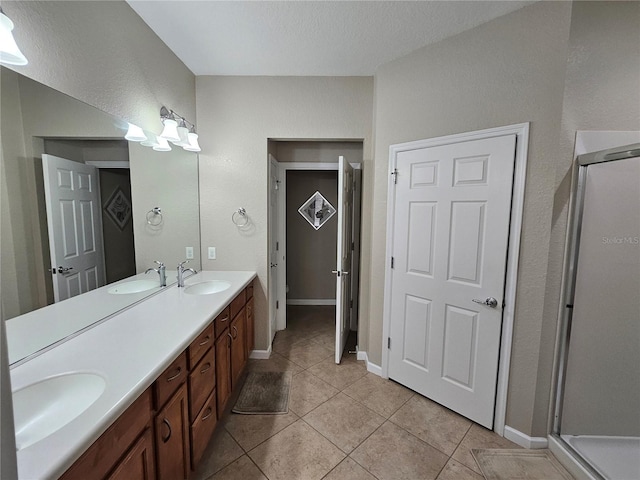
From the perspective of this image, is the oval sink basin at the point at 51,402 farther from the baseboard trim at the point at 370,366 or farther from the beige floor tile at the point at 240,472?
the baseboard trim at the point at 370,366

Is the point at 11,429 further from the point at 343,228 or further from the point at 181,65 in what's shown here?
the point at 181,65

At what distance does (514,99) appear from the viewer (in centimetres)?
173

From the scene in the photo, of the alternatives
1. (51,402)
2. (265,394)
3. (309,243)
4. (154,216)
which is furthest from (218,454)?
(309,243)

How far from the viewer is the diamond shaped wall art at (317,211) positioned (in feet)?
12.7

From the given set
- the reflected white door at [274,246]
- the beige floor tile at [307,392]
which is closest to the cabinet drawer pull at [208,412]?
the beige floor tile at [307,392]

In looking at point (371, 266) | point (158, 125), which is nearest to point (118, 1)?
point (158, 125)

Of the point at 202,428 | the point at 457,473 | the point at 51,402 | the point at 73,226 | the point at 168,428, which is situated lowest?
the point at 457,473

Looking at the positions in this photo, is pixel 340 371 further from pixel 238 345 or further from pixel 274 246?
pixel 274 246

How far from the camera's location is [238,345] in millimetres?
2223

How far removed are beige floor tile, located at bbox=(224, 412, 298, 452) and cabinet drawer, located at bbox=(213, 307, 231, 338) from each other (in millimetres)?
677

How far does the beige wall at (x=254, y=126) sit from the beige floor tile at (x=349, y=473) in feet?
5.74

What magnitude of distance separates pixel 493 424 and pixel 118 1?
355 cm

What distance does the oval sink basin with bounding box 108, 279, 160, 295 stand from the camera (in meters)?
1.62

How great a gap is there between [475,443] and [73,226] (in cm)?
263
